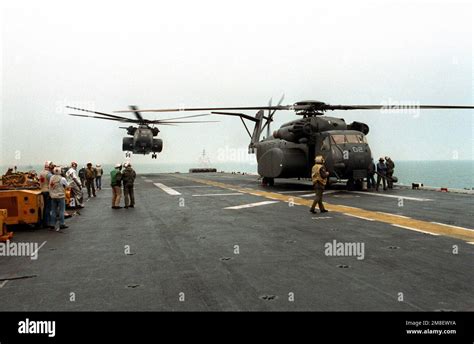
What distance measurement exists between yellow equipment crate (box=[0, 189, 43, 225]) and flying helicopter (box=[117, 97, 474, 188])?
8.91 metres

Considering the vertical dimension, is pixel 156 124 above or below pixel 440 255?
above

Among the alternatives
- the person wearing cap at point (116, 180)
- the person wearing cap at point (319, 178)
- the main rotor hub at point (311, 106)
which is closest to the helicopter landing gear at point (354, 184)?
the main rotor hub at point (311, 106)

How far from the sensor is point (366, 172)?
70.2 ft

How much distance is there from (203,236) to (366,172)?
539 inches

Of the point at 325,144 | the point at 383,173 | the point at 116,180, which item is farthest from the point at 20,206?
the point at 383,173

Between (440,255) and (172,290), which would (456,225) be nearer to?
(440,255)

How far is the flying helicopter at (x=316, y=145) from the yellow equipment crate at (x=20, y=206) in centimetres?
891

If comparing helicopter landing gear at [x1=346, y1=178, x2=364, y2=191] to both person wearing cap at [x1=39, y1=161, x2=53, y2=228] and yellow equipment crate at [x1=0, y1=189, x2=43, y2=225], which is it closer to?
person wearing cap at [x1=39, y1=161, x2=53, y2=228]

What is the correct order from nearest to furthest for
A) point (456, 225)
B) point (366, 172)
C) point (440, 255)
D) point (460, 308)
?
1. point (460, 308)
2. point (440, 255)
3. point (456, 225)
4. point (366, 172)

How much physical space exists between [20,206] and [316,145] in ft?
51.0

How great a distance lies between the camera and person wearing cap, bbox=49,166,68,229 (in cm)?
1164

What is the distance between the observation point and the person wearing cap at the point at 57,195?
11.6 metres

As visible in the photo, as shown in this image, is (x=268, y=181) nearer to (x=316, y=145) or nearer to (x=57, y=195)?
(x=316, y=145)
